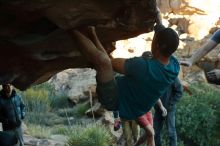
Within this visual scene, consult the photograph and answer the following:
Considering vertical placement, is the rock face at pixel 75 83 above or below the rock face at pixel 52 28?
below

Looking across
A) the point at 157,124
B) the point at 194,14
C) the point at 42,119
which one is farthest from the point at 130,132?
the point at 194,14

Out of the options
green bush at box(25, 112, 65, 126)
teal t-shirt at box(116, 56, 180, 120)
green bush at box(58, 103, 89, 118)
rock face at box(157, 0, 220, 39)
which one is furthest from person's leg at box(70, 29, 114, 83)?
rock face at box(157, 0, 220, 39)

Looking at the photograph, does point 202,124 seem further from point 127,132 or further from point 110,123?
point 127,132

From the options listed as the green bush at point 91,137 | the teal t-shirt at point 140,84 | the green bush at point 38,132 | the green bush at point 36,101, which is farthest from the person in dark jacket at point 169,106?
the green bush at point 36,101

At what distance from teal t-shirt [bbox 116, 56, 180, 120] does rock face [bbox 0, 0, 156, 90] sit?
0.31m

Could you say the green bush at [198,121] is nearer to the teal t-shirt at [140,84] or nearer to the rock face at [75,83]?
the rock face at [75,83]

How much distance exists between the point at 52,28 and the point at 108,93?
761 mm

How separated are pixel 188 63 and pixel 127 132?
4341mm

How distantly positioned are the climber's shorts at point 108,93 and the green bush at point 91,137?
7529 mm

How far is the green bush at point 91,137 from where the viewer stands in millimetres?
12266

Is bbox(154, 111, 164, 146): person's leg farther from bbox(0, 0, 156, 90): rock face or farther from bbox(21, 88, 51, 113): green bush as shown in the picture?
bbox(21, 88, 51, 113): green bush

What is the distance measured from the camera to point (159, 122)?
883cm

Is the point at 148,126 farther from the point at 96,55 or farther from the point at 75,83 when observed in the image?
the point at 75,83

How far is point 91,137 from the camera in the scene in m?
12.5
